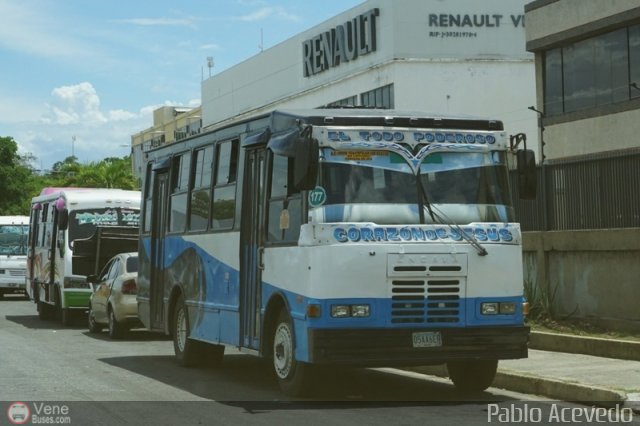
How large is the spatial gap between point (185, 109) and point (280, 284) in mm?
98255

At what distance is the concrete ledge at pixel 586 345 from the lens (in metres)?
14.0

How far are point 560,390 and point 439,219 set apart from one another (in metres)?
2.22

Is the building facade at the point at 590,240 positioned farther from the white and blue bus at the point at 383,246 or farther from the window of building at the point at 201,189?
the window of building at the point at 201,189

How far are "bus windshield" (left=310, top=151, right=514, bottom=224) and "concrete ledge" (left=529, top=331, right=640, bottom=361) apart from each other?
120 inches

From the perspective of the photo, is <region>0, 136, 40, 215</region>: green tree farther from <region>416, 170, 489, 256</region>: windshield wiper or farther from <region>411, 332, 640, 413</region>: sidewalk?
<region>416, 170, 489, 256</region>: windshield wiper

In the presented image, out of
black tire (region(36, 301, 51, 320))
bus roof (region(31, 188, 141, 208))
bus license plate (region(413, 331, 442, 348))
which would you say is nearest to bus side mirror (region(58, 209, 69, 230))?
bus roof (region(31, 188, 141, 208))

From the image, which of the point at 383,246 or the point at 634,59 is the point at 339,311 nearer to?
the point at 383,246

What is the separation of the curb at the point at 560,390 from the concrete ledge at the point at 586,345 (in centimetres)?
180

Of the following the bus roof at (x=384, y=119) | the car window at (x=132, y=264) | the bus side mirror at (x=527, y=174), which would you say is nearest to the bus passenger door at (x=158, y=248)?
the car window at (x=132, y=264)

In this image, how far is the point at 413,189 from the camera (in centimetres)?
1179

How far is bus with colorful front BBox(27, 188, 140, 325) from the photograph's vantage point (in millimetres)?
24719

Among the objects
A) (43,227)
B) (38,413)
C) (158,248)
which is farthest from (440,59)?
(38,413)

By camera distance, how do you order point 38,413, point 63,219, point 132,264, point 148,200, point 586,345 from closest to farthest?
1. point 38,413
2. point 586,345
3. point 148,200
4. point 132,264
5. point 63,219

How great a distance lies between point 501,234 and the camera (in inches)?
469
